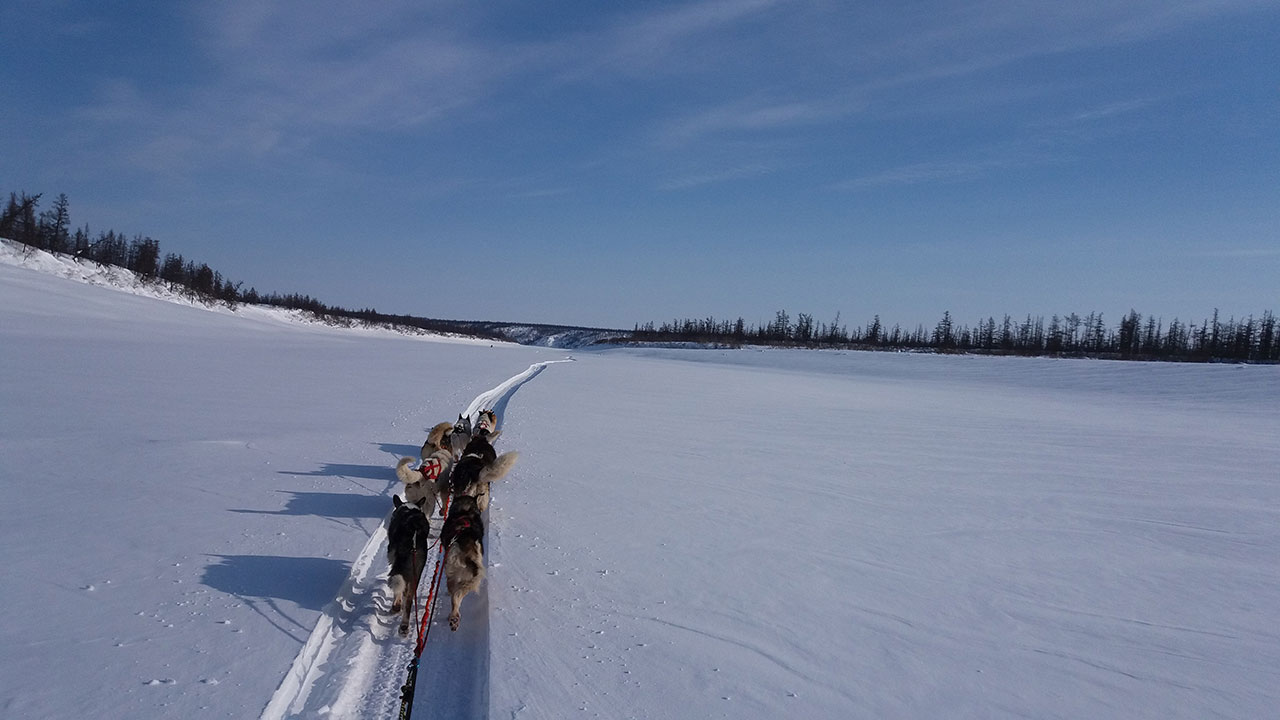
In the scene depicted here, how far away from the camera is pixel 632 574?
475cm

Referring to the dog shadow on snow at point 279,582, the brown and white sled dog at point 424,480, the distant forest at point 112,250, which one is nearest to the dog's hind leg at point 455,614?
the dog shadow on snow at point 279,582

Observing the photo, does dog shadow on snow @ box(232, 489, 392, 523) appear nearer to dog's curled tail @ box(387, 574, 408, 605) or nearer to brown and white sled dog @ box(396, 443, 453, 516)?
brown and white sled dog @ box(396, 443, 453, 516)

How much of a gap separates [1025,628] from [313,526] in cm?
526

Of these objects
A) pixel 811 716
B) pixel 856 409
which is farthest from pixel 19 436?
pixel 856 409

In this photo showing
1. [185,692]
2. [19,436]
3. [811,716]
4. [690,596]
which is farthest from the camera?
[19,436]

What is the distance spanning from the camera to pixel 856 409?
18.8 metres

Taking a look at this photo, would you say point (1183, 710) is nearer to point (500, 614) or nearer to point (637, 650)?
point (637, 650)

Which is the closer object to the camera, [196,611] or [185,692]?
[185,692]

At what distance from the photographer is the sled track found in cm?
300

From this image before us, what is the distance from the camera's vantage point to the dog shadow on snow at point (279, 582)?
3.64 m

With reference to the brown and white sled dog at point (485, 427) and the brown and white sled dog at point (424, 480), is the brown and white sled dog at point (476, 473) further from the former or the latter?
the brown and white sled dog at point (485, 427)

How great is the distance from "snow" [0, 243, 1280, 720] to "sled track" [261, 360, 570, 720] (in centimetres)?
2

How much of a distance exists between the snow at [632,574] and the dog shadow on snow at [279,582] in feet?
0.08

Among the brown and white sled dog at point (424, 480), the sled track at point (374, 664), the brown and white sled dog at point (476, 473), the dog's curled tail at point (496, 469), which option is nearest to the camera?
the sled track at point (374, 664)
